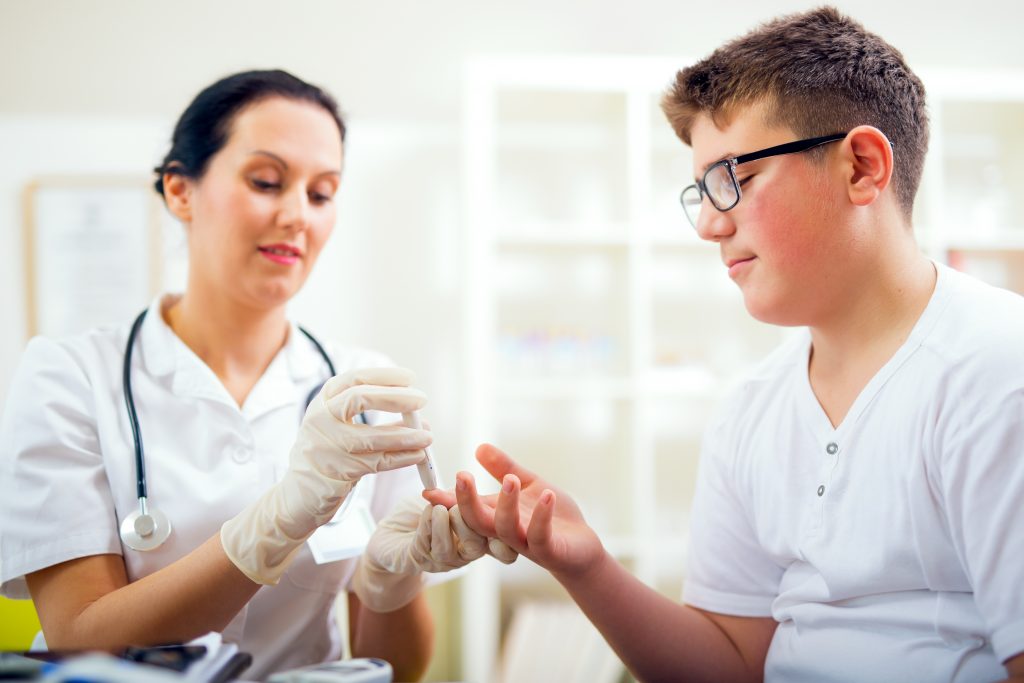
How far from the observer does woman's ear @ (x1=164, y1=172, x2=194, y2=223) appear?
55.2 inches

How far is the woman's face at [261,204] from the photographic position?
4.33ft

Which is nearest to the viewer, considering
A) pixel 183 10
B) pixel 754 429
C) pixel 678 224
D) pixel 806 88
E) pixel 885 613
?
pixel 885 613

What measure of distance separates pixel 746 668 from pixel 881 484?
375 millimetres

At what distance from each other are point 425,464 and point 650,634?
42 cm

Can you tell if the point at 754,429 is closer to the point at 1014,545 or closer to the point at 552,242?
the point at 1014,545

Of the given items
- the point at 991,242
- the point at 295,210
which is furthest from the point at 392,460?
the point at 991,242

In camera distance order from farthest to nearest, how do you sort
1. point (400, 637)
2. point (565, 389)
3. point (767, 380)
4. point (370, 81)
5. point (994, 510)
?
point (370, 81), point (565, 389), point (400, 637), point (767, 380), point (994, 510)

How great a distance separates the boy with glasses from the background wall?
157cm

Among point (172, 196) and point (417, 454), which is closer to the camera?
point (417, 454)

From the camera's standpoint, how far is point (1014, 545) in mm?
879

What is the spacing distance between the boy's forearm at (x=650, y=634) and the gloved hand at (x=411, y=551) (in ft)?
0.45

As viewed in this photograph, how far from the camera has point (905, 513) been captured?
100 cm

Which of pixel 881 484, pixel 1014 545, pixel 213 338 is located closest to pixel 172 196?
pixel 213 338

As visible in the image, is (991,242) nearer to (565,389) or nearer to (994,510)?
(565,389)
